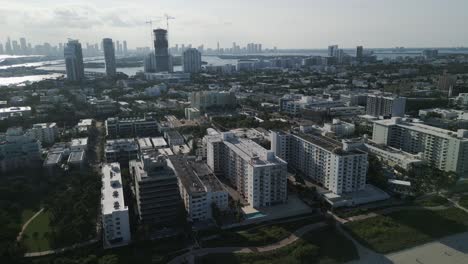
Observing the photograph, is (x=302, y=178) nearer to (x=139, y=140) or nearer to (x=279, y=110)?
(x=139, y=140)

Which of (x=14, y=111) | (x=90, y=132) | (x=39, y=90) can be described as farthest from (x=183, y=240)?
(x=39, y=90)

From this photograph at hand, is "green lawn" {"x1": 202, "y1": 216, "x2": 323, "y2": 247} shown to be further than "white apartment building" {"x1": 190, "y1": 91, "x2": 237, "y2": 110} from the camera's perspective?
No

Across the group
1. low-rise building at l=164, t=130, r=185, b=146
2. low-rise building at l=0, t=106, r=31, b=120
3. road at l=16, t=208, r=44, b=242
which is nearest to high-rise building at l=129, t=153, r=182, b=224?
road at l=16, t=208, r=44, b=242

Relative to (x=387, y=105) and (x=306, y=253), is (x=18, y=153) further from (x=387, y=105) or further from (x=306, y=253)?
(x=387, y=105)

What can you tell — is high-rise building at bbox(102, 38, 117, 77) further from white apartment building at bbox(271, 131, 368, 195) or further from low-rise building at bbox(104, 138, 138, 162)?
white apartment building at bbox(271, 131, 368, 195)

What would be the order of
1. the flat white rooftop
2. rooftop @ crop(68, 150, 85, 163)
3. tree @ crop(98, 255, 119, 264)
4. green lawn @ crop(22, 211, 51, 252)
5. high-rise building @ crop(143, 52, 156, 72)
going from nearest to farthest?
1. tree @ crop(98, 255, 119, 264)
2. green lawn @ crop(22, 211, 51, 252)
3. the flat white rooftop
4. rooftop @ crop(68, 150, 85, 163)
5. high-rise building @ crop(143, 52, 156, 72)

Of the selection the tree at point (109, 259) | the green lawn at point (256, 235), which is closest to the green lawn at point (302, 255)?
the green lawn at point (256, 235)
